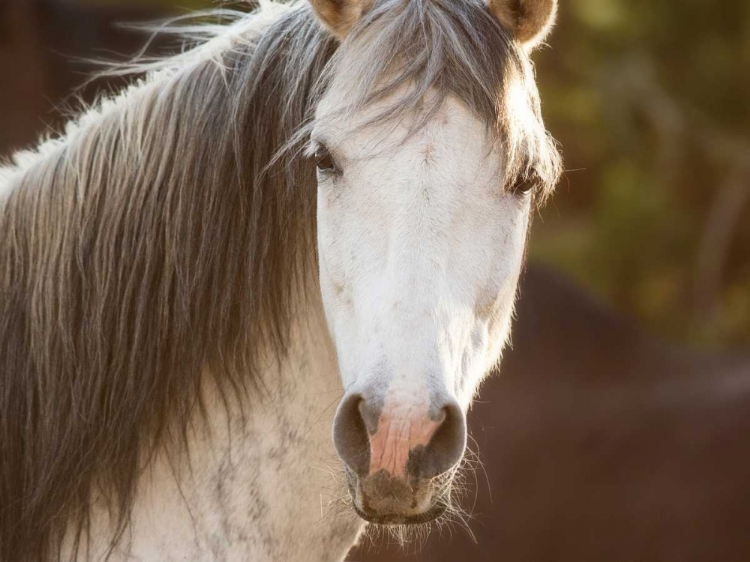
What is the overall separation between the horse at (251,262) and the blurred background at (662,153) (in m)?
5.81

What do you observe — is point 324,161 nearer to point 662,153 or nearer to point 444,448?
point 444,448

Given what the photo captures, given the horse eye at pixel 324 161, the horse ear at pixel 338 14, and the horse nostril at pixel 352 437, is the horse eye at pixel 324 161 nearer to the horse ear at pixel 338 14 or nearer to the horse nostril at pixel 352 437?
the horse ear at pixel 338 14

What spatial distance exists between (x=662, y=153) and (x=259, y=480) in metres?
7.85

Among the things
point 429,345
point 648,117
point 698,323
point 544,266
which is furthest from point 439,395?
point 648,117

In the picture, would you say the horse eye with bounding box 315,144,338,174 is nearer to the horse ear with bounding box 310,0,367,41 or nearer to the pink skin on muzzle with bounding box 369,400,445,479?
the horse ear with bounding box 310,0,367,41

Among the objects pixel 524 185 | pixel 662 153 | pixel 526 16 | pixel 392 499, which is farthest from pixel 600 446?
pixel 662 153

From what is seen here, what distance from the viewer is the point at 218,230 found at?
184cm

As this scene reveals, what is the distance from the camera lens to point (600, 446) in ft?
14.8

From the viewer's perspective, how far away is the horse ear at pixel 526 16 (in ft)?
6.09

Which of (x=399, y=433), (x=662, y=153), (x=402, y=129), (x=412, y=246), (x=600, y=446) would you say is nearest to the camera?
(x=399, y=433)

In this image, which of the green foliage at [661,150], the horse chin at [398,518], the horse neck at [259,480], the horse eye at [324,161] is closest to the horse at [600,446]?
the horse neck at [259,480]

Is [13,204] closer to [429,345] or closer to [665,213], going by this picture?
[429,345]

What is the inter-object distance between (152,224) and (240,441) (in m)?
0.51

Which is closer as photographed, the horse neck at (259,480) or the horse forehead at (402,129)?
the horse forehead at (402,129)
